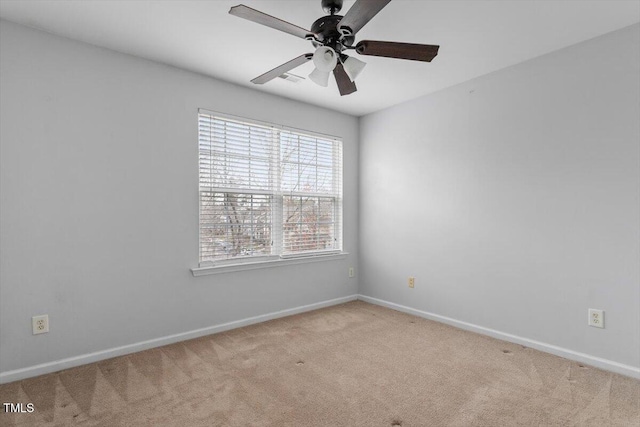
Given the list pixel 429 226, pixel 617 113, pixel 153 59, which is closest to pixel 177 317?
pixel 153 59

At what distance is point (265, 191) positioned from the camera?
3.65 m

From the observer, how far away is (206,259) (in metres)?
3.24

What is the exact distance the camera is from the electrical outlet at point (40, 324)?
240cm

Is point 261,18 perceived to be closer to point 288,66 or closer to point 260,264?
point 288,66

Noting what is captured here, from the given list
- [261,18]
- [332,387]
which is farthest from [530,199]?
[261,18]

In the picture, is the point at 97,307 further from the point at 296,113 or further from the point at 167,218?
the point at 296,113

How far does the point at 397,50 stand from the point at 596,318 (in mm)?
2477

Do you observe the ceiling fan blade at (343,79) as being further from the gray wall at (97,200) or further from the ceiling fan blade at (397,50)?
the gray wall at (97,200)

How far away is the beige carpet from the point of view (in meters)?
1.93

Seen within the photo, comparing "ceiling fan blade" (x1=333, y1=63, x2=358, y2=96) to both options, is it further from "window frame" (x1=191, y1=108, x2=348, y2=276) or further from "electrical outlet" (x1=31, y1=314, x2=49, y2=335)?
"electrical outlet" (x1=31, y1=314, x2=49, y2=335)

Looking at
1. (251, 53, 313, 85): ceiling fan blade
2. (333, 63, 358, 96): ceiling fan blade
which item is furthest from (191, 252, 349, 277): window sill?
(333, 63, 358, 96): ceiling fan blade

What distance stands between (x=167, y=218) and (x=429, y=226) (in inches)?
105

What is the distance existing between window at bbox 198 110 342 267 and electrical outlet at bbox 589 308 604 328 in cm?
258

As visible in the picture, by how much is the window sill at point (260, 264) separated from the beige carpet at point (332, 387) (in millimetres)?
622
